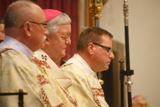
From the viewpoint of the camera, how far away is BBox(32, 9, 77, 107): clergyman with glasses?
2.73 meters

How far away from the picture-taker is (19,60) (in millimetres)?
2184

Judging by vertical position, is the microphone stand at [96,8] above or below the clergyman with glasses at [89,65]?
above

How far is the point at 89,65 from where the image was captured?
3584mm

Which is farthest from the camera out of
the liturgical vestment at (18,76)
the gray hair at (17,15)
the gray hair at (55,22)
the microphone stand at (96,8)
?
the microphone stand at (96,8)

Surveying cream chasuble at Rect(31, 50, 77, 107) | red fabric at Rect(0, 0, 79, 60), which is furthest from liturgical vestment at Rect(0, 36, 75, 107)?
red fabric at Rect(0, 0, 79, 60)

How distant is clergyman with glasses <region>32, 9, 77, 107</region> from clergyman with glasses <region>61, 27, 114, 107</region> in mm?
172

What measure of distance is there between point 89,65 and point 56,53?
0.63 meters

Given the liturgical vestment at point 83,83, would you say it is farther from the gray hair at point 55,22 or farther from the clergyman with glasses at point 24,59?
the clergyman with glasses at point 24,59

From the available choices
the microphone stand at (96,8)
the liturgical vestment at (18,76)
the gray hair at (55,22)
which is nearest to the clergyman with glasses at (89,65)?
the gray hair at (55,22)

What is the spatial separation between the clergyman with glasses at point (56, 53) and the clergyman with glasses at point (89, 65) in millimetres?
172

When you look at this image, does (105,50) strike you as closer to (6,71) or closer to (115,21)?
(6,71)

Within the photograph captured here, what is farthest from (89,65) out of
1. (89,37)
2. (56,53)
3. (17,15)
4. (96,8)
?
(96,8)

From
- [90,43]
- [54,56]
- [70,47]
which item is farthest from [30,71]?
[70,47]

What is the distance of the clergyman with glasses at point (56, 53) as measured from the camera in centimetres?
273
